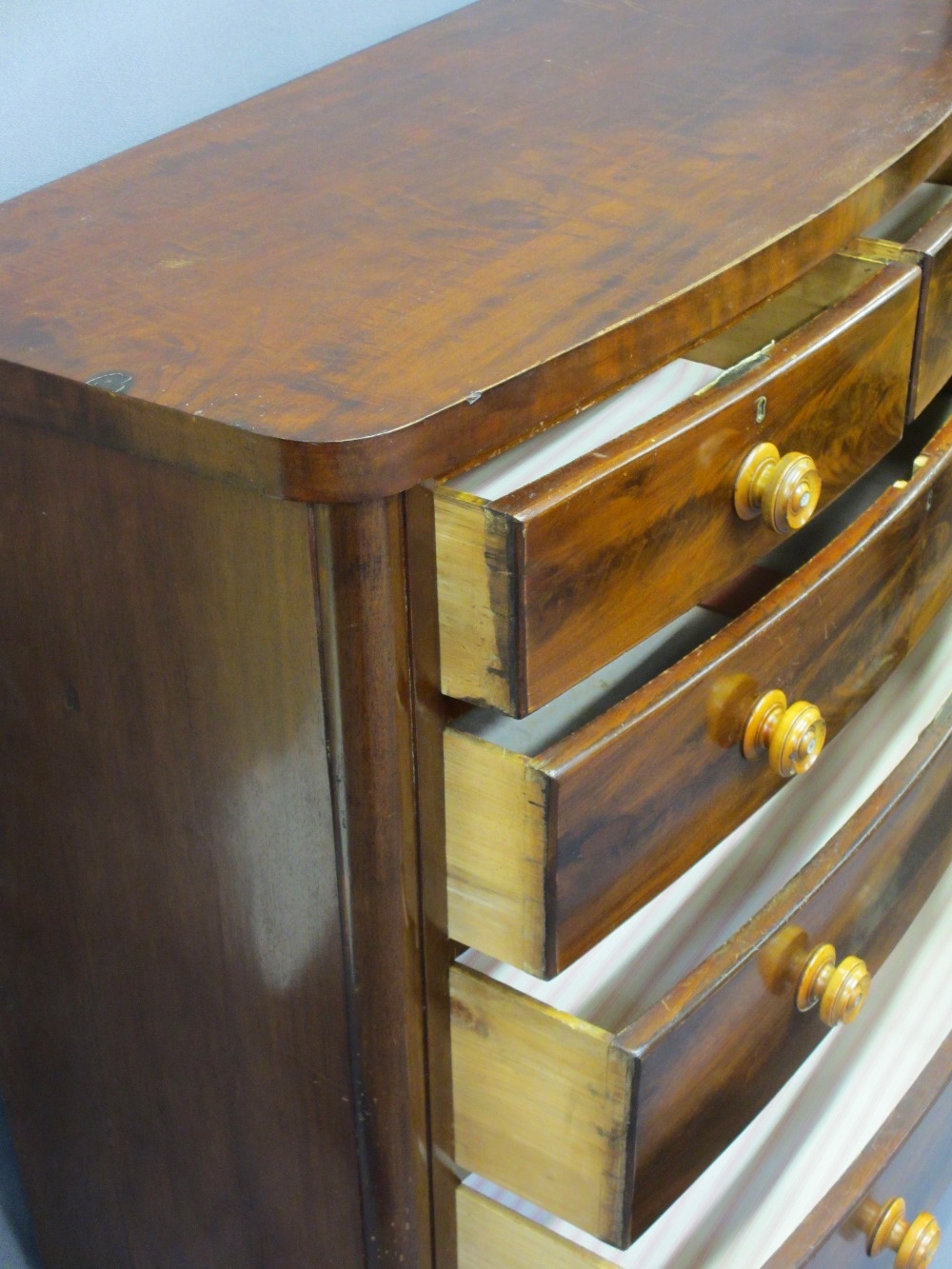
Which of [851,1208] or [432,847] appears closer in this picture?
[432,847]

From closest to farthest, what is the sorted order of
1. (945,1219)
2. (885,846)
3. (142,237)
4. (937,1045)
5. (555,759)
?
(555,759) → (142,237) → (885,846) → (937,1045) → (945,1219)

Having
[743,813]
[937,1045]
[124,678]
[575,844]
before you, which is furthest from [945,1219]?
[124,678]

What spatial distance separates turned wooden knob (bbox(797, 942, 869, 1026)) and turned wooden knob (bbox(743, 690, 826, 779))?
12 centimetres

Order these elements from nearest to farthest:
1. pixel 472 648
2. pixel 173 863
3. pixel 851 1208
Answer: pixel 472 648 → pixel 173 863 → pixel 851 1208

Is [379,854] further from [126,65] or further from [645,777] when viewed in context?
[126,65]

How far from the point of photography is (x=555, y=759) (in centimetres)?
60

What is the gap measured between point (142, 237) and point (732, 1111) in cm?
51

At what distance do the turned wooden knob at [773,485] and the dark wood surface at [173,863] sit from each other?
0.21m

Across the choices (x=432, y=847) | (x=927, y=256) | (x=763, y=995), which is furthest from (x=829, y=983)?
(x=927, y=256)

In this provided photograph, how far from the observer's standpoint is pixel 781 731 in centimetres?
72

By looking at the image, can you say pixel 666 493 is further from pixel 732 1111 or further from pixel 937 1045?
pixel 937 1045

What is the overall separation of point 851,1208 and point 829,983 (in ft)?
0.48

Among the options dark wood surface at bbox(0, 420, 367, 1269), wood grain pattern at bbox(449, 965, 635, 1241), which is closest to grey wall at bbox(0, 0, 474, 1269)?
dark wood surface at bbox(0, 420, 367, 1269)

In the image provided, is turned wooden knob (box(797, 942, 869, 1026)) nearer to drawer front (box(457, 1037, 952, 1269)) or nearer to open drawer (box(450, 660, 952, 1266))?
open drawer (box(450, 660, 952, 1266))
